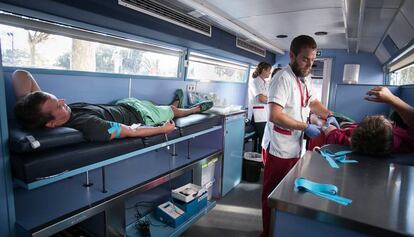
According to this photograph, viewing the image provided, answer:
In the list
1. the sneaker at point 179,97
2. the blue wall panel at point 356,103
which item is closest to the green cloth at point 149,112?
the sneaker at point 179,97

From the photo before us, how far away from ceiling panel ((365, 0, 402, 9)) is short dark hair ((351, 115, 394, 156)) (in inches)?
48.5

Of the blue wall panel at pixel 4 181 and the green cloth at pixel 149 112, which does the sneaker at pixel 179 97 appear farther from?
the blue wall panel at pixel 4 181

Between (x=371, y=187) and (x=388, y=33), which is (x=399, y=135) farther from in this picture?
(x=388, y=33)

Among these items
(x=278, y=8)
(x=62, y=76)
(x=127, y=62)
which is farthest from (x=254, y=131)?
(x=62, y=76)

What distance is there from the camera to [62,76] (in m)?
1.91

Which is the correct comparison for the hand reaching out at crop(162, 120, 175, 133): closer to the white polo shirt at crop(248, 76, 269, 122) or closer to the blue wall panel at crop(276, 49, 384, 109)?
the white polo shirt at crop(248, 76, 269, 122)

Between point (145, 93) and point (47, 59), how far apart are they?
1.03 meters

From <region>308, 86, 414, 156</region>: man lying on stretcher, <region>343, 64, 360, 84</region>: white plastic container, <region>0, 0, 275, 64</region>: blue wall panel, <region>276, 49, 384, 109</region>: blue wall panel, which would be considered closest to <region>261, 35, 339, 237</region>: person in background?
<region>308, 86, 414, 156</region>: man lying on stretcher

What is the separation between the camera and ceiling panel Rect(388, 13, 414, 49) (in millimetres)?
2552

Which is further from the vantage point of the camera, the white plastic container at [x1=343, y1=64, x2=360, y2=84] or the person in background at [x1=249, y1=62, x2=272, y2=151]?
the white plastic container at [x1=343, y1=64, x2=360, y2=84]

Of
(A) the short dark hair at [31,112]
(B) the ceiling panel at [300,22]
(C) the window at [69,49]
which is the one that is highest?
(B) the ceiling panel at [300,22]

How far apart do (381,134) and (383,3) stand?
1435 millimetres

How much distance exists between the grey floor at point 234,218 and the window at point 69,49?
178 centimetres

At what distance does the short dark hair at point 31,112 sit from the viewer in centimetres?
143
